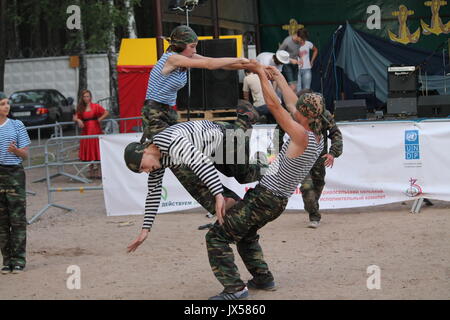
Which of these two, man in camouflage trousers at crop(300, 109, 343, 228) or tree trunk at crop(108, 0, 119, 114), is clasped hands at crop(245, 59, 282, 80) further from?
tree trunk at crop(108, 0, 119, 114)

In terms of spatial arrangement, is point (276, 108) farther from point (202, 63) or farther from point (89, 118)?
point (89, 118)

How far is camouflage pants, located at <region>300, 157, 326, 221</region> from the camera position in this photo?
10233 mm

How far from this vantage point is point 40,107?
2606 cm

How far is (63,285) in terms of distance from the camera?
7789mm

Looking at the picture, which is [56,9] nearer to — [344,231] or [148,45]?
[148,45]

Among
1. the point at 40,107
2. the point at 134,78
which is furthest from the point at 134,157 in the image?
the point at 40,107

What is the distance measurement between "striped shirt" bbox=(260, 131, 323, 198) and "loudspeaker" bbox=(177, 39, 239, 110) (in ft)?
19.3

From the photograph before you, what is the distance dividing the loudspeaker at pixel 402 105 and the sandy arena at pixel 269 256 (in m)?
4.22

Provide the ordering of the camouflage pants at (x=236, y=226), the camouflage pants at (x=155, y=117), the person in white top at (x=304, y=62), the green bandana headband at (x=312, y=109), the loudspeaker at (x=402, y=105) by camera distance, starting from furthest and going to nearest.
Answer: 1. the person in white top at (x=304, y=62)
2. the loudspeaker at (x=402, y=105)
3. the camouflage pants at (x=155, y=117)
4. the camouflage pants at (x=236, y=226)
5. the green bandana headband at (x=312, y=109)

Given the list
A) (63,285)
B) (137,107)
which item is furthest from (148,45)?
(63,285)

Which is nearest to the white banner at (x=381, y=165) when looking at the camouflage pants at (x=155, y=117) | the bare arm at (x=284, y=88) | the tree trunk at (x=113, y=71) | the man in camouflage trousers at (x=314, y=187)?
the man in camouflage trousers at (x=314, y=187)

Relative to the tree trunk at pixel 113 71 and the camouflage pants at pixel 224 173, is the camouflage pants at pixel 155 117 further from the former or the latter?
the tree trunk at pixel 113 71

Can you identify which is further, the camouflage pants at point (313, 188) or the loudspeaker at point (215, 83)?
the loudspeaker at point (215, 83)

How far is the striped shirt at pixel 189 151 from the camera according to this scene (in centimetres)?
632
